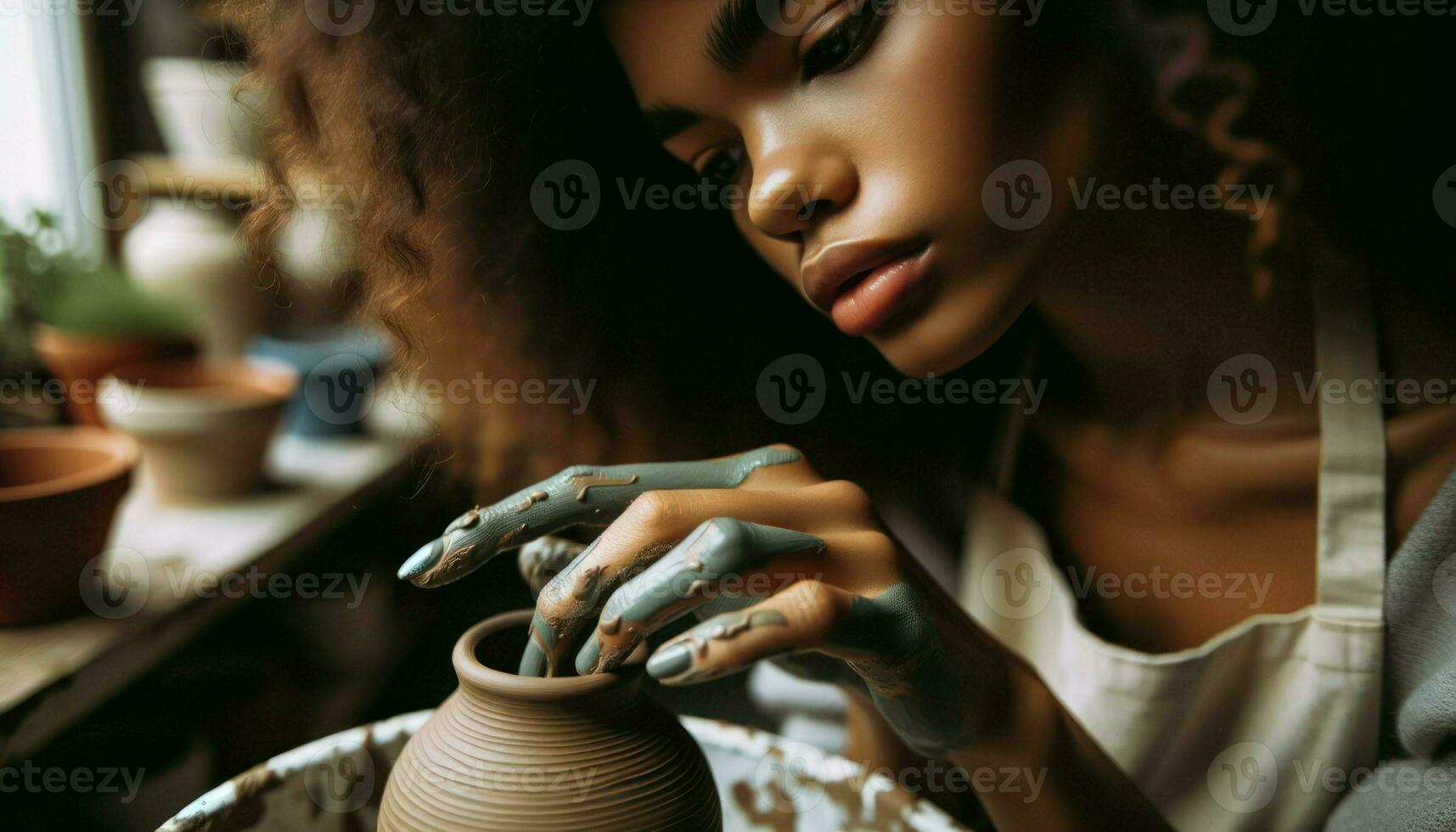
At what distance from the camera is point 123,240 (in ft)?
5.61

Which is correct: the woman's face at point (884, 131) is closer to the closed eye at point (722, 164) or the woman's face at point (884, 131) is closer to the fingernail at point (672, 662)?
the closed eye at point (722, 164)

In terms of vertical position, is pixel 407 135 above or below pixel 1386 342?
above

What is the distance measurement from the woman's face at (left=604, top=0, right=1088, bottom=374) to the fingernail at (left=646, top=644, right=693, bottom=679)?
31 centimetres

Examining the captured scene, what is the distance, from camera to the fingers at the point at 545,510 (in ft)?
1.99

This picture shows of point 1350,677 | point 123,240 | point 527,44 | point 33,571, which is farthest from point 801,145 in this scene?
point 123,240

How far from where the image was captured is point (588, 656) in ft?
1.88

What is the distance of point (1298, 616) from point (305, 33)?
97cm

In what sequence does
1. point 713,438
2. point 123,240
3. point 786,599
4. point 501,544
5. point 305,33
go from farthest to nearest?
point 123,240 → point 713,438 → point 305,33 → point 501,544 → point 786,599

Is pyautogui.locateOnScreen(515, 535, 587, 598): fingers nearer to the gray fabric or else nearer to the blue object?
the gray fabric

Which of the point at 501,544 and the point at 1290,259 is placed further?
the point at 1290,259

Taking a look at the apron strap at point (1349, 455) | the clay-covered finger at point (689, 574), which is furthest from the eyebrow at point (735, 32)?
the apron strap at point (1349, 455)

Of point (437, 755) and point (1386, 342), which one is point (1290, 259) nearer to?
point (1386, 342)

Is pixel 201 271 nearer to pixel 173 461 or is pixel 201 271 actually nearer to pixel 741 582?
pixel 173 461

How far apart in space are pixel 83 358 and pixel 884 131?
1075 millimetres
